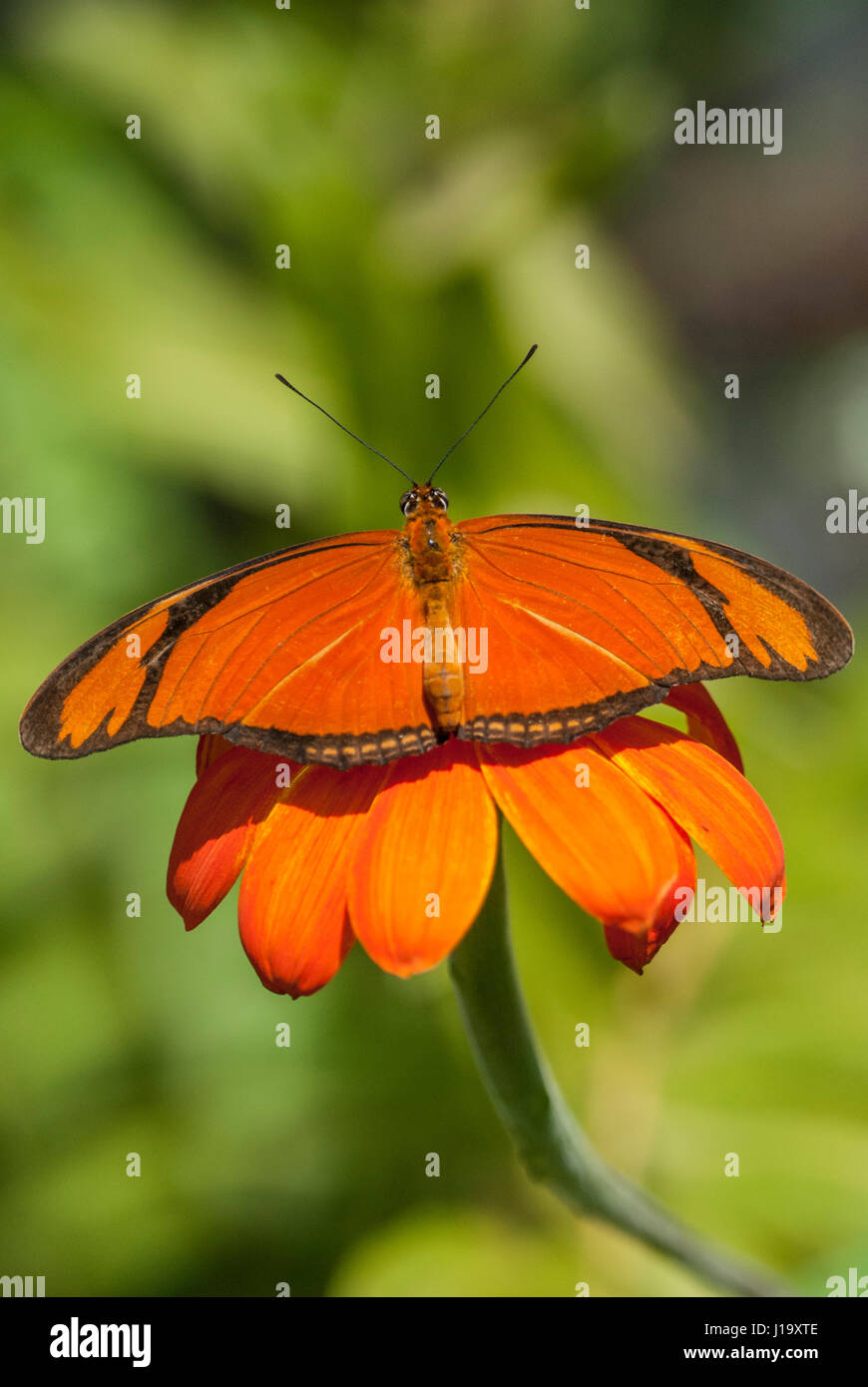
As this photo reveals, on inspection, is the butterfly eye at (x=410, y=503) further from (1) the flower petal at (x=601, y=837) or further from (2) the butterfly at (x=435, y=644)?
(1) the flower petal at (x=601, y=837)

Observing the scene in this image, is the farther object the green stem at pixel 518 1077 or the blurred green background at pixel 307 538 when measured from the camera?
the blurred green background at pixel 307 538

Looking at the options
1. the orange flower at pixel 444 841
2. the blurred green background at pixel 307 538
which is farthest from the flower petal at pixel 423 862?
the blurred green background at pixel 307 538

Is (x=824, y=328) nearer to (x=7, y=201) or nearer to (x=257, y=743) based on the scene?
(x=7, y=201)

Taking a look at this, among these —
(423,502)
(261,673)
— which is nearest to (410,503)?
(423,502)

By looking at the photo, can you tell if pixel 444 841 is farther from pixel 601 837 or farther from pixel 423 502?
pixel 423 502

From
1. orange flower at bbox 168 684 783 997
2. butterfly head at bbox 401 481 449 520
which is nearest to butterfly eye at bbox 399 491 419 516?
butterfly head at bbox 401 481 449 520

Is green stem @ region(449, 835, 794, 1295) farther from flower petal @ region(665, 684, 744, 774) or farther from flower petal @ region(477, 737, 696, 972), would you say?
flower petal @ region(665, 684, 744, 774)
